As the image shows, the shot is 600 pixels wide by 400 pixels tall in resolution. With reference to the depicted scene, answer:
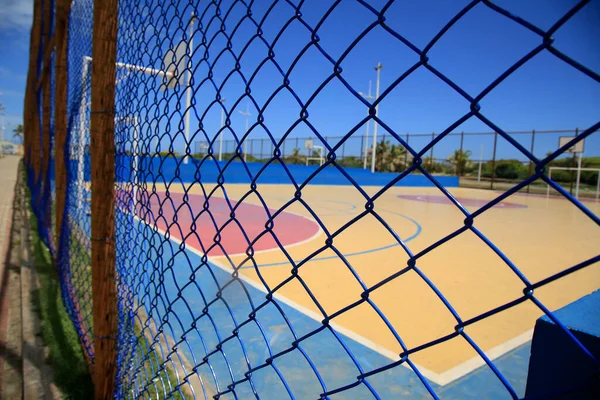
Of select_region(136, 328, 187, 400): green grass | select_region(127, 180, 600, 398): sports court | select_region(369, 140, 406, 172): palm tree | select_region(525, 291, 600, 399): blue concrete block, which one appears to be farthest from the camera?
select_region(369, 140, 406, 172): palm tree

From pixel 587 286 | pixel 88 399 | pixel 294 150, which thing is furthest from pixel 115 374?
pixel 294 150

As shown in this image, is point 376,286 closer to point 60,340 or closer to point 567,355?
point 567,355

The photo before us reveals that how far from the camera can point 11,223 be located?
5879 mm

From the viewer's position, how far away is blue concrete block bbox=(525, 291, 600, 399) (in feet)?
1.65

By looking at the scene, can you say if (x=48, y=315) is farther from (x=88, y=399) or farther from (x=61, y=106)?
(x=61, y=106)

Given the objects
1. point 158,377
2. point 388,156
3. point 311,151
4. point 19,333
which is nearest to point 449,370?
point 158,377

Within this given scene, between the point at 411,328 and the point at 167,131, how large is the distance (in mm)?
2177

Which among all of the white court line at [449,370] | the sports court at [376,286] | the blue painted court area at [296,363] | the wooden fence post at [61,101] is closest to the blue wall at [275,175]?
the sports court at [376,286]

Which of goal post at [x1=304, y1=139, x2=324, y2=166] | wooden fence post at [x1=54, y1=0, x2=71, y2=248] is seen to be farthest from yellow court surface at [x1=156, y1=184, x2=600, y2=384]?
goal post at [x1=304, y1=139, x2=324, y2=166]

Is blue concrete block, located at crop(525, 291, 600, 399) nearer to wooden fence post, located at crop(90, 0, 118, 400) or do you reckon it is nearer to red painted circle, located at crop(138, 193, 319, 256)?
wooden fence post, located at crop(90, 0, 118, 400)

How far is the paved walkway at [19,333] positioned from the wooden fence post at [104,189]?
56 cm

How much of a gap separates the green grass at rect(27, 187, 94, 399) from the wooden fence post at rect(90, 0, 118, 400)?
1.21 feet

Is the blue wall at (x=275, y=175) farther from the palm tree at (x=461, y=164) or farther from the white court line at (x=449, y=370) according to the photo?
the white court line at (x=449, y=370)

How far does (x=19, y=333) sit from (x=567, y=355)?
10.1 ft
